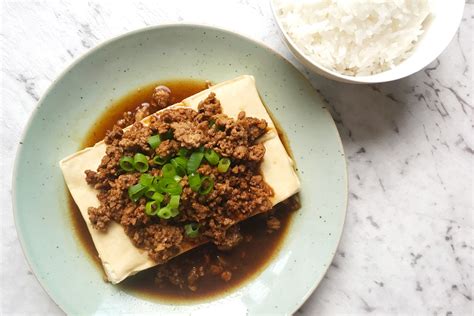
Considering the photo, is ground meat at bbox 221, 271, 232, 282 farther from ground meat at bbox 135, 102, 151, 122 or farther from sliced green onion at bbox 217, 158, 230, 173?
ground meat at bbox 135, 102, 151, 122

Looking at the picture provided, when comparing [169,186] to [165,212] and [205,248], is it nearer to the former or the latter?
[165,212]

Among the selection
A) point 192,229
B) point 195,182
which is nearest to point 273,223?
point 192,229

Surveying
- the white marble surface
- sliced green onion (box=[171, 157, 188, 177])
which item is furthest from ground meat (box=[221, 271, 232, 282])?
sliced green onion (box=[171, 157, 188, 177])

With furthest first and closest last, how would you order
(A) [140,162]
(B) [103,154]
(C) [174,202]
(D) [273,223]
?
1. (D) [273,223]
2. (B) [103,154]
3. (A) [140,162]
4. (C) [174,202]

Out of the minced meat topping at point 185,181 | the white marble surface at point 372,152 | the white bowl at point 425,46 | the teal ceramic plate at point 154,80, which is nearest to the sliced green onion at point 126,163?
the minced meat topping at point 185,181

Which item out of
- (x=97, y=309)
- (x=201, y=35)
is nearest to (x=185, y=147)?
(x=201, y=35)

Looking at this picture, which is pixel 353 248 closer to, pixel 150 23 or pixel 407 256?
pixel 407 256
